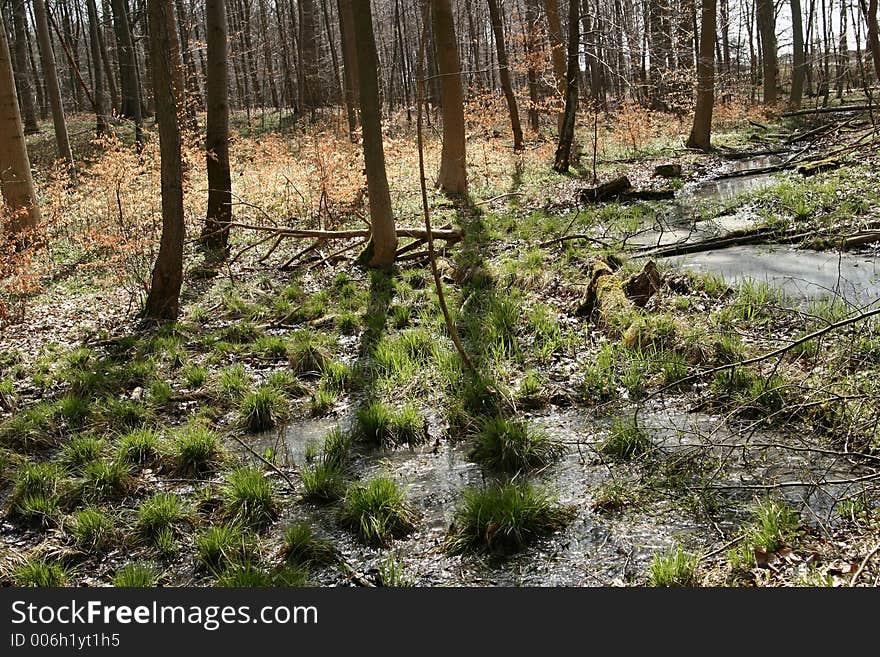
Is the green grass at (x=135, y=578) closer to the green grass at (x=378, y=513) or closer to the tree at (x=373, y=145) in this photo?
the green grass at (x=378, y=513)

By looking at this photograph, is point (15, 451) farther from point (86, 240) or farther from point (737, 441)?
point (86, 240)

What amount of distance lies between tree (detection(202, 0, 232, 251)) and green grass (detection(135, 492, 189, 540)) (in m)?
6.63

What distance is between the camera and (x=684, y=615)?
118 inches

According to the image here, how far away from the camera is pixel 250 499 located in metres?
4.44

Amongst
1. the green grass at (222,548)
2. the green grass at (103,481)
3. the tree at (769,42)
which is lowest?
the green grass at (222,548)

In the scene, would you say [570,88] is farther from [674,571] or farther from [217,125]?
[674,571]

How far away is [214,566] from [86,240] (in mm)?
10041

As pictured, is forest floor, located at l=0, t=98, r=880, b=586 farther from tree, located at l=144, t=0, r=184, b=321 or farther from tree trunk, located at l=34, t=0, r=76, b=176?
tree trunk, located at l=34, t=0, r=76, b=176

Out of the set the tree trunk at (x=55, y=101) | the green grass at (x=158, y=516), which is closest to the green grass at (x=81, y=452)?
the green grass at (x=158, y=516)

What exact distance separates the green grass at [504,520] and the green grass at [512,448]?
64cm

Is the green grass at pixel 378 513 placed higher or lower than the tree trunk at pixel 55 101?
lower

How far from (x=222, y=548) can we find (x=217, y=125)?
348 inches

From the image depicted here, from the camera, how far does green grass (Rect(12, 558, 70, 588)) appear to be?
3734 millimetres

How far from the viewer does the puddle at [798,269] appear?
260 inches
